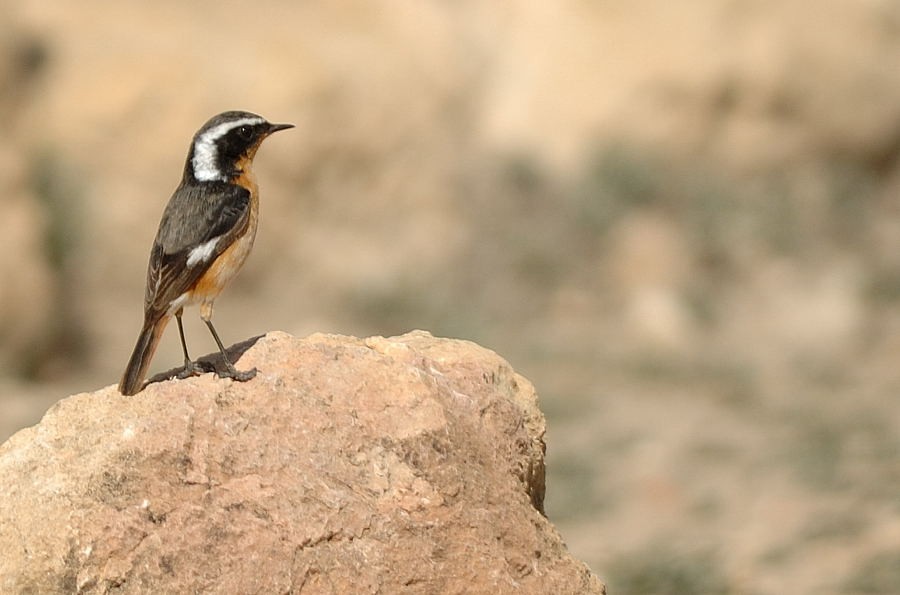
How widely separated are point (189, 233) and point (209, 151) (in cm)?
57

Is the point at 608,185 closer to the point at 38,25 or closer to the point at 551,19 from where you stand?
the point at 551,19

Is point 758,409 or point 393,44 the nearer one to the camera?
point 758,409

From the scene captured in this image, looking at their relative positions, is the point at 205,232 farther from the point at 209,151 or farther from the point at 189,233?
the point at 209,151

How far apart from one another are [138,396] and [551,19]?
10.5 m

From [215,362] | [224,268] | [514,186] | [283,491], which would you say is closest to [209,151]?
[224,268]

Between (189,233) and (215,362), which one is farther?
(189,233)

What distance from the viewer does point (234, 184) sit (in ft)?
22.1

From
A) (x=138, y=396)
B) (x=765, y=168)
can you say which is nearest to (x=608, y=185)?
(x=765, y=168)

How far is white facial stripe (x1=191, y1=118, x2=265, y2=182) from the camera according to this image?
22.2 feet

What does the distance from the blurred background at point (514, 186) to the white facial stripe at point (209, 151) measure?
6.18 meters

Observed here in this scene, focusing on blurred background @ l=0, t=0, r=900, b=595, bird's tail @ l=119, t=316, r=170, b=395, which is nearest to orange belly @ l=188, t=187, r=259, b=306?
bird's tail @ l=119, t=316, r=170, b=395

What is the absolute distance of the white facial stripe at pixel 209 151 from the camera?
6.77m

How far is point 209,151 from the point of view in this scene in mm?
6789

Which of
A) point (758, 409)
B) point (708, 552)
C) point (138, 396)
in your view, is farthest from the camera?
point (758, 409)
